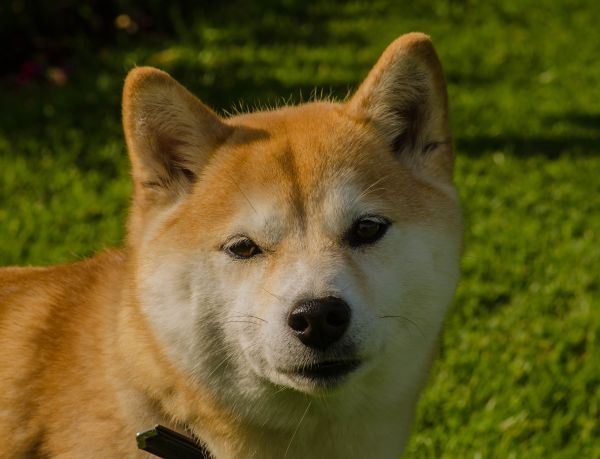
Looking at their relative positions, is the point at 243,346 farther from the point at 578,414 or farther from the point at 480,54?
the point at 480,54

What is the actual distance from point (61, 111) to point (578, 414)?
504 centimetres

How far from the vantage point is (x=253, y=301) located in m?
2.96

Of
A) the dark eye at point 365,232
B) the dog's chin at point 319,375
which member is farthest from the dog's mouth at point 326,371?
the dark eye at point 365,232

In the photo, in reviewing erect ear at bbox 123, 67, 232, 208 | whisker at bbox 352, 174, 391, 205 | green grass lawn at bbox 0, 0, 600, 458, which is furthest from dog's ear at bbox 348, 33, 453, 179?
green grass lawn at bbox 0, 0, 600, 458

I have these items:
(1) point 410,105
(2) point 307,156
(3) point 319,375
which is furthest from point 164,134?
(3) point 319,375

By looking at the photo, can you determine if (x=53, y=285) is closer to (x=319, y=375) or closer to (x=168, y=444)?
(x=168, y=444)

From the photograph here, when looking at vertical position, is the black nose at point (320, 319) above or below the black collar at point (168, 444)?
above

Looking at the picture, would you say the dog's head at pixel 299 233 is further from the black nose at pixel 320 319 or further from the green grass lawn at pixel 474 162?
the green grass lawn at pixel 474 162

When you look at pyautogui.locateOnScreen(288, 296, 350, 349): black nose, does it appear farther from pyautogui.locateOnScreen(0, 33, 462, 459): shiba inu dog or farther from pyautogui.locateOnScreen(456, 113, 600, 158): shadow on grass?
pyautogui.locateOnScreen(456, 113, 600, 158): shadow on grass

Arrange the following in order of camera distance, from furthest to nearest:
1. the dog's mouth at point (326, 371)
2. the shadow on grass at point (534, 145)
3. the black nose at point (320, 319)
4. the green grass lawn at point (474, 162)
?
1. the shadow on grass at point (534, 145)
2. the green grass lawn at point (474, 162)
3. the dog's mouth at point (326, 371)
4. the black nose at point (320, 319)

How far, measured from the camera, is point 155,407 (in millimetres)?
3086

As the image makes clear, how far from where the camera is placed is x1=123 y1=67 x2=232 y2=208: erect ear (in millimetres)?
3168

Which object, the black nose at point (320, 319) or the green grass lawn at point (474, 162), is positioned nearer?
the black nose at point (320, 319)

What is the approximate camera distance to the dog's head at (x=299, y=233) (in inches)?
114
